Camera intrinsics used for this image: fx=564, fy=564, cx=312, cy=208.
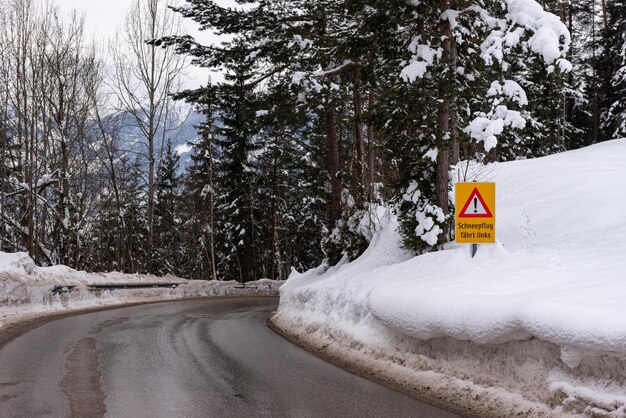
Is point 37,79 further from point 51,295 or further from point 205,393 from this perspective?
point 205,393

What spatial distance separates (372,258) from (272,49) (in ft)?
27.3

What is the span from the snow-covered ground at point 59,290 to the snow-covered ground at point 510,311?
8555 millimetres

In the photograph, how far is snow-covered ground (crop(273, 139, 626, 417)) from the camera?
5195 mm

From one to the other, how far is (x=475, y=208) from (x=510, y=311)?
278cm

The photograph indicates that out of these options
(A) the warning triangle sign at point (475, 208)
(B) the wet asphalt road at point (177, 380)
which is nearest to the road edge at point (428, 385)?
(B) the wet asphalt road at point (177, 380)

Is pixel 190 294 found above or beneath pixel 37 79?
beneath

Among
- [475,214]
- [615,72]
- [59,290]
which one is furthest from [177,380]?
[615,72]

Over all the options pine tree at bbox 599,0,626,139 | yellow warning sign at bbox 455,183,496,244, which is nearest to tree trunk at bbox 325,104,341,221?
yellow warning sign at bbox 455,183,496,244

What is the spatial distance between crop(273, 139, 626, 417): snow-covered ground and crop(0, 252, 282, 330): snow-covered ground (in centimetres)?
855

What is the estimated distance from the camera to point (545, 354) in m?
5.63

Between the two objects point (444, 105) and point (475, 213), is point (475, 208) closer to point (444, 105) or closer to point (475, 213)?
point (475, 213)

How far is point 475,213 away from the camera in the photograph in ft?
27.8

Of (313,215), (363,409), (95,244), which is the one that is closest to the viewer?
(363,409)

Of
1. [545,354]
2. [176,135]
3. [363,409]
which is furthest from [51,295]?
[176,135]
